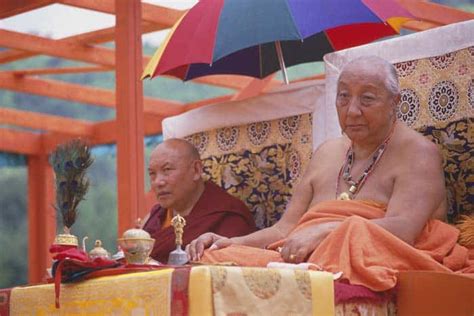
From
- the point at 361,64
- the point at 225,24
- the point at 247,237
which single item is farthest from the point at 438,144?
the point at 225,24

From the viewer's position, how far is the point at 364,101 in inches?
217

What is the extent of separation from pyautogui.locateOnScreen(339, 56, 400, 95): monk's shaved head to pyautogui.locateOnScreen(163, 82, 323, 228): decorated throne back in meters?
0.88

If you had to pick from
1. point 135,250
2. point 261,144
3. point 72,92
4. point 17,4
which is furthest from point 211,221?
point 72,92

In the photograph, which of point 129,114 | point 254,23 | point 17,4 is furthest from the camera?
point 17,4

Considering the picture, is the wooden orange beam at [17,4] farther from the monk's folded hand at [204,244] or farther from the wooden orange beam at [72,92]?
the monk's folded hand at [204,244]

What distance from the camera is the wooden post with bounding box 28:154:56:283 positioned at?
9148 mm

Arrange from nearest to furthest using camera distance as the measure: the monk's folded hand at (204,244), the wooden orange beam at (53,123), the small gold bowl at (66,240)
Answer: the small gold bowl at (66,240), the monk's folded hand at (204,244), the wooden orange beam at (53,123)

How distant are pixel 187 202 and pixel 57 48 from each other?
2674mm

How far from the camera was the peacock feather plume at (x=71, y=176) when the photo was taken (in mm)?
5289

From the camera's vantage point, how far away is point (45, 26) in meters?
8.65

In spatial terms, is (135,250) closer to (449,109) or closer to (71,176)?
(71,176)

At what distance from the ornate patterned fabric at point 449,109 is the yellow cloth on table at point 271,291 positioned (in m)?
1.08

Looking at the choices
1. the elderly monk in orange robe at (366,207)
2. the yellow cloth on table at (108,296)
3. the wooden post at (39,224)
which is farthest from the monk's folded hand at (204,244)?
the wooden post at (39,224)

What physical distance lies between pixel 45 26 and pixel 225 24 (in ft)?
8.14
